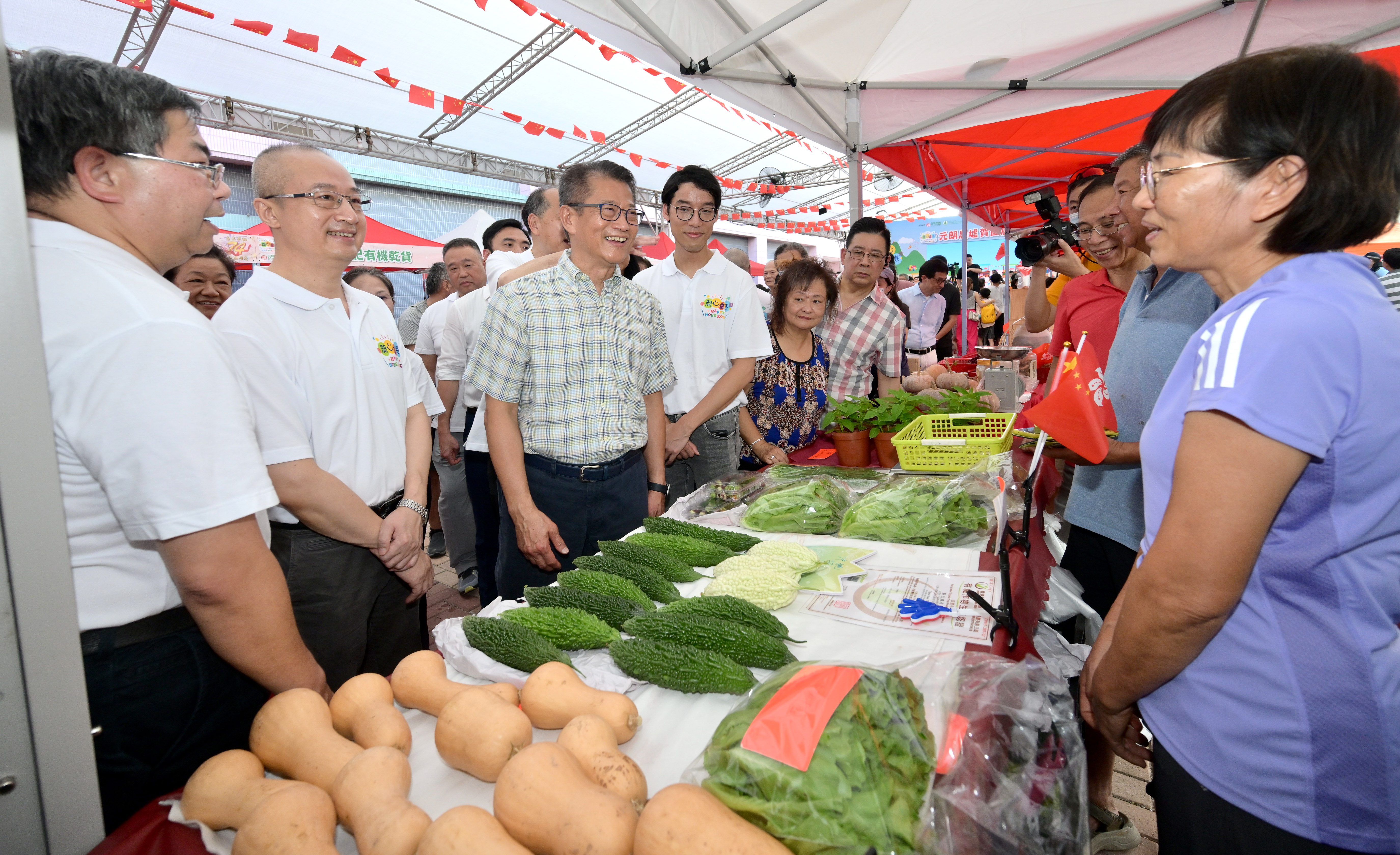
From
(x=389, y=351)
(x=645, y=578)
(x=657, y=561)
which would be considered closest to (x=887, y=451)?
(x=657, y=561)

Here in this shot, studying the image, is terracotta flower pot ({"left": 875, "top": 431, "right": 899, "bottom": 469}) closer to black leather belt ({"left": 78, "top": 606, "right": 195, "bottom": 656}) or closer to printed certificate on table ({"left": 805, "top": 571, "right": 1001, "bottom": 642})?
printed certificate on table ({"left": 805, "top": 571, "right": 1001, "bottom": 642})

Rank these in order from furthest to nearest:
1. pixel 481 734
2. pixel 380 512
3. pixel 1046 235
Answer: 1. pixel 1046 235
2. pixel 380 512
3. pixel 481 734

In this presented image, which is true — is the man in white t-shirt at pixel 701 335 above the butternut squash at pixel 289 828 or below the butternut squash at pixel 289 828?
above

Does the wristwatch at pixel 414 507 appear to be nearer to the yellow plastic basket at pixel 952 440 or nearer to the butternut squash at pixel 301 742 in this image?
the butternut squash at pixel 301 742

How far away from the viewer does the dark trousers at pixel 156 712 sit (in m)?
1.19

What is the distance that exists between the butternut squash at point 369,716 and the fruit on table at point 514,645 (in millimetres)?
191

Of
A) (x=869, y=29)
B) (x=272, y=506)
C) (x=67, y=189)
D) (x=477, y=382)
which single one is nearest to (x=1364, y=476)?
(x=272, y=506)

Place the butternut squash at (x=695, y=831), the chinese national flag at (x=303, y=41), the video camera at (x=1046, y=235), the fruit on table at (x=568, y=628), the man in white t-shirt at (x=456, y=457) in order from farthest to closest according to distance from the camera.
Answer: the chinese national flag at (x=303, y=41) → the man in white t-shirt at (x=456, y=457) → the video camera at (x=1046, y=235) → the fruit on table at (x=568, y=628) → the butternut squash at (x=695, y=831)

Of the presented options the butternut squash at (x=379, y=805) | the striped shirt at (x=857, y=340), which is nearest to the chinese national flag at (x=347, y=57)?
the striped shirt at (x=857, y=340)

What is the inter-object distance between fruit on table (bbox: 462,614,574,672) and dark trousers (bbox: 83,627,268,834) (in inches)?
20.1

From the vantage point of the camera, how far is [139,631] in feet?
4.07

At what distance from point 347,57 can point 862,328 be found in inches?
195

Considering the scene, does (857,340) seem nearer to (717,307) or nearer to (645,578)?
(717,307)

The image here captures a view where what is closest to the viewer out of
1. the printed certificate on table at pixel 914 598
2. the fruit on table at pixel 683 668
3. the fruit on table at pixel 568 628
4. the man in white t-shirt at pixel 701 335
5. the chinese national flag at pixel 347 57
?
the fruit on table at pixel 683 668
